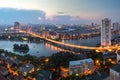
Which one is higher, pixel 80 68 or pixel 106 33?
pixel 106 33

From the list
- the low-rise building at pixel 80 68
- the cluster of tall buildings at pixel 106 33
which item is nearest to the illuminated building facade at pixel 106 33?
the cluster of tall buildings at pixel 106 33

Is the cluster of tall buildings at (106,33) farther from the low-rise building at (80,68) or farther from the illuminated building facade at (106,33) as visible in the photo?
the low-rise building at (80,68)

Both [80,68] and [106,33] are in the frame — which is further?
[106,33]

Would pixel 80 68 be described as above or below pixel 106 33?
below

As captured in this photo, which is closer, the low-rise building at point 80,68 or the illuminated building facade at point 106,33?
the low-rise building at point 80,68

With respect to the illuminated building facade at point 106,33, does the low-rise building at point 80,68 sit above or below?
below

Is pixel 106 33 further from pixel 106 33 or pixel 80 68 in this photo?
pixel 80 68

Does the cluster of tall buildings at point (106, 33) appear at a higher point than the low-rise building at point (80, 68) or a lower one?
higher

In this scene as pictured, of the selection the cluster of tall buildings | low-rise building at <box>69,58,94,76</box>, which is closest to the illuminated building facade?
the cluster of tall buildings

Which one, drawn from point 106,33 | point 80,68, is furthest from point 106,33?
point 80,68

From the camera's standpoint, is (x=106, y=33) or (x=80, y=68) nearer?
(x=80, y=68)

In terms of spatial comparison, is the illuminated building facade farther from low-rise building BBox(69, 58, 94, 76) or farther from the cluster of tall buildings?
low-rise building BBox(69, 58, 94, 76)
